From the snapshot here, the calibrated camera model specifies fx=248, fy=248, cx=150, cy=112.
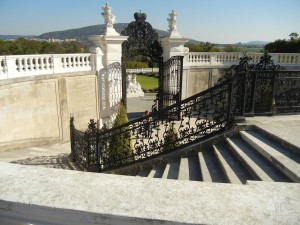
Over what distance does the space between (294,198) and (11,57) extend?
9.40m

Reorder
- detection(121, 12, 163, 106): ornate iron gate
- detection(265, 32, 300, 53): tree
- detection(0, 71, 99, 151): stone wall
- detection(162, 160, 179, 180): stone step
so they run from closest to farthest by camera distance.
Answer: detection(162, 160, 179, 180): stone step
detection(0, 71, 99, 151): stone wall
detection(121, 12, 163, 106): ornate iron gate
detection(265, 32, 300, 53): tree

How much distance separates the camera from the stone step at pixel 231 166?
3943mm

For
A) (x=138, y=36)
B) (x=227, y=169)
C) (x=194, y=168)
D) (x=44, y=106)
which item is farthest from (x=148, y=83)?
(x=227, y=169)

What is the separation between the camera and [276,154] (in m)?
4.03

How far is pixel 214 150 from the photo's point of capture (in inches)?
209

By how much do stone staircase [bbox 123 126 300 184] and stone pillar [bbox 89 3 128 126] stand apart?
6629 mm

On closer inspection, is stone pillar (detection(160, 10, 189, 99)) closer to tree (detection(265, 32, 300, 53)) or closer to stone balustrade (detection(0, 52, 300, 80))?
stone balustrade (detection(0, 52, 300, 80))

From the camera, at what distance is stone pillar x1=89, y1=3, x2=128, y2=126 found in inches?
452

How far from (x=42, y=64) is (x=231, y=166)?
27.4ft

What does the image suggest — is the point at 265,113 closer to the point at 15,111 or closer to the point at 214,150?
the point at 214,150

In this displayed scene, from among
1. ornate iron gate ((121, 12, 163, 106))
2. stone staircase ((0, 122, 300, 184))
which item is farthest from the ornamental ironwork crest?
stone staircase ((0, 122, 300, 184))

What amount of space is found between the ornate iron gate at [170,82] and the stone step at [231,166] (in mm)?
8011

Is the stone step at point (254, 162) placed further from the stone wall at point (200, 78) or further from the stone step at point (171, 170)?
the stone wall at point (200, 78)

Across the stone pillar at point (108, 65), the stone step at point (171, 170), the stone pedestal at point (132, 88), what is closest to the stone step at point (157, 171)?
the stone step at point (171, 170)
